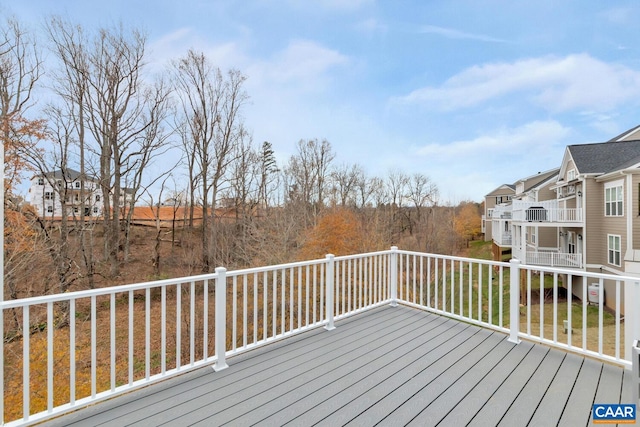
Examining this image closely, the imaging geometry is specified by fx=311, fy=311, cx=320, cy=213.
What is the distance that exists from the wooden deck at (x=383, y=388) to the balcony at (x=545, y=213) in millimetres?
12607

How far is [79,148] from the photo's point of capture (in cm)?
1184

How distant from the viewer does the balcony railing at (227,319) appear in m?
2.26

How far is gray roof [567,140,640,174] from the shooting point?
37.6 ft

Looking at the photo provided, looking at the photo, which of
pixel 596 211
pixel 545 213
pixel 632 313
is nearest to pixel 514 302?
pixel 632 313

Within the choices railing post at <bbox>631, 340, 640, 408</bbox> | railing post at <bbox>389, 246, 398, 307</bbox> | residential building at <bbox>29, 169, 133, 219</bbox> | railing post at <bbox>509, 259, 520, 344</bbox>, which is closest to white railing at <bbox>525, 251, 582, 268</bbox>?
railing post at <bbox>389, 246, 398, 307</bbox>

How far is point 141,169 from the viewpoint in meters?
14.3

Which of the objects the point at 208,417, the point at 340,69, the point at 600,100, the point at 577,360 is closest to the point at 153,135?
the point at 340,69

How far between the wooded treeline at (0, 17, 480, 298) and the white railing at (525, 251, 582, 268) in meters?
5.65

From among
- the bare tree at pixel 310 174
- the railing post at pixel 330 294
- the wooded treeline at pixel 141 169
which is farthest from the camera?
the bare tree at pixel 310 174

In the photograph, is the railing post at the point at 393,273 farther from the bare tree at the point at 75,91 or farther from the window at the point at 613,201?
the bare tree at the point at 75,91

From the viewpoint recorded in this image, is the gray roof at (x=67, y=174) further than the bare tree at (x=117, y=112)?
No

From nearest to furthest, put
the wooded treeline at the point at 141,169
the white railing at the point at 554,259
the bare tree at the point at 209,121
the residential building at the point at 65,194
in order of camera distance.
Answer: the wooded treeline at the point at 141,169, the residential building at the point at 65,194, the white railing at the point at 554,259, the bare tree at the point at 209,121

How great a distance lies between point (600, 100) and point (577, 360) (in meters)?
11.4

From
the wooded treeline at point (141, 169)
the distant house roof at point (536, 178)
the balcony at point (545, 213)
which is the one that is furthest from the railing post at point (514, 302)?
the distant house roof at point (536, 178)
